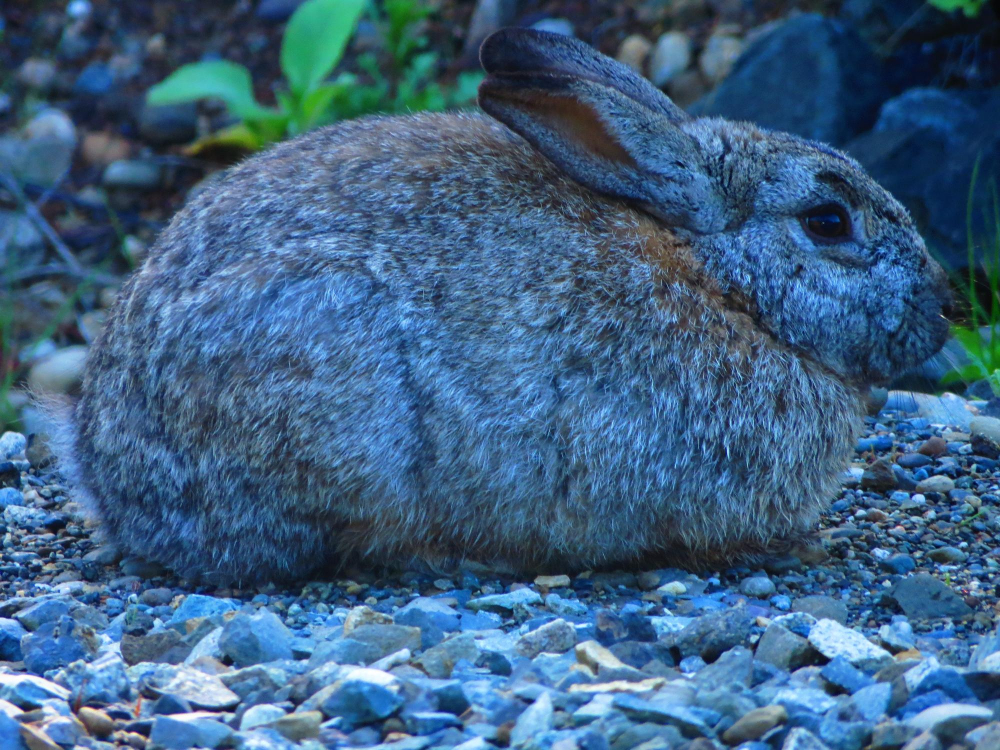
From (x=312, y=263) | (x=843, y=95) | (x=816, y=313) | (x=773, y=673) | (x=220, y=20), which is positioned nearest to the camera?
(x=773, y=673)

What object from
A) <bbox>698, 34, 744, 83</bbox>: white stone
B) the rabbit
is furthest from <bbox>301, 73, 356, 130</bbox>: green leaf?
the rabbit

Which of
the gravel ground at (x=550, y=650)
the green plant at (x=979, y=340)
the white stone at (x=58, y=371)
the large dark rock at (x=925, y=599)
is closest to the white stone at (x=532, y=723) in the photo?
the gravel ground at (x=550, y=650)

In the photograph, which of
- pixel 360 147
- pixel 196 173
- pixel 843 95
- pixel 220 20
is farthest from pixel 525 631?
pixel 220 20

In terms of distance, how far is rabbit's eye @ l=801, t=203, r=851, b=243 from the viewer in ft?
17.3

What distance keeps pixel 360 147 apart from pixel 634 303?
136 cm

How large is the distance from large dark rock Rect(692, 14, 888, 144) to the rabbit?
4.38m

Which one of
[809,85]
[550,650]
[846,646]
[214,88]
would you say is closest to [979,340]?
[846,646]

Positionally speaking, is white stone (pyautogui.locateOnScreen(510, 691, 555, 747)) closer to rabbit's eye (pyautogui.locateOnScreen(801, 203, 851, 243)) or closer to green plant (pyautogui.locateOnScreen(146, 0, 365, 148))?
rabbit's eye (pyautogui.locateOnScreen(801, 203, 851, 243))

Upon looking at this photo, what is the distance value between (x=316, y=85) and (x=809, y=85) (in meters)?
3.84

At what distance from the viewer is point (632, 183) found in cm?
521

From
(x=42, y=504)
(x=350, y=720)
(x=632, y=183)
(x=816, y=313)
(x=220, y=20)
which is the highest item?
(x=220, y=20)

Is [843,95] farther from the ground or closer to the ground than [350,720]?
farther from the ground

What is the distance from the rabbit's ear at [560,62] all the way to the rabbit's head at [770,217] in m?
0.01

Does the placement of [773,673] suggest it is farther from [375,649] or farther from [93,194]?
[93,194]
